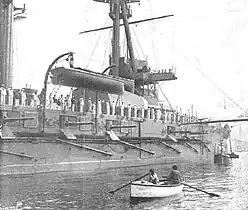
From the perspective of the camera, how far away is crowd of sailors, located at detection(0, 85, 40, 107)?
26266 millimetres

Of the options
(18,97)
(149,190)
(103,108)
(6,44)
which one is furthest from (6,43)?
(149,190)

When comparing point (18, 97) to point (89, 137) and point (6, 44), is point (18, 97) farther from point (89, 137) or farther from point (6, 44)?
point (6, 44)

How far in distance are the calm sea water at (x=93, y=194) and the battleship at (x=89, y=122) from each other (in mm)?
1817

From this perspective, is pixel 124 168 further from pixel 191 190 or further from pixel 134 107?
pixel 191 190

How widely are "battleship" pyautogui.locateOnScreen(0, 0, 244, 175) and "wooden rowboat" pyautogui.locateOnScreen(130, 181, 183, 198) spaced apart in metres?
9.20

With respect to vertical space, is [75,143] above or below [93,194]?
above

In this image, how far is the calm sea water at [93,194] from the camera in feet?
57.0

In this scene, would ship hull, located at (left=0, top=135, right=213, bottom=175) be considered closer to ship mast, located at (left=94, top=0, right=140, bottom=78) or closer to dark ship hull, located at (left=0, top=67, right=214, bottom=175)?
dark ship hull, located at (left=0, top=67, right=214, bottom=175)

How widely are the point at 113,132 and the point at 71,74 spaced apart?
5980 mm

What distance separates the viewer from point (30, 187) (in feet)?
67.8

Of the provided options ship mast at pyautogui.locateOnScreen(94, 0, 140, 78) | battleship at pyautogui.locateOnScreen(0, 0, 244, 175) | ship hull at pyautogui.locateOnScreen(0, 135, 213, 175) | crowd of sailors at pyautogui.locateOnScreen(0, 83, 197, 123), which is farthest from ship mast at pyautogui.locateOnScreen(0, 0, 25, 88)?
ship mast at pyautogui.locateOnScreen(94, 0, 140, 78)

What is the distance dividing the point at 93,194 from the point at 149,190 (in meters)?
2.91

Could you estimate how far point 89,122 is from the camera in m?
29.7

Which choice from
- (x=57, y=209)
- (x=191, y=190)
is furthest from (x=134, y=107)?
(x=57, y=209)
